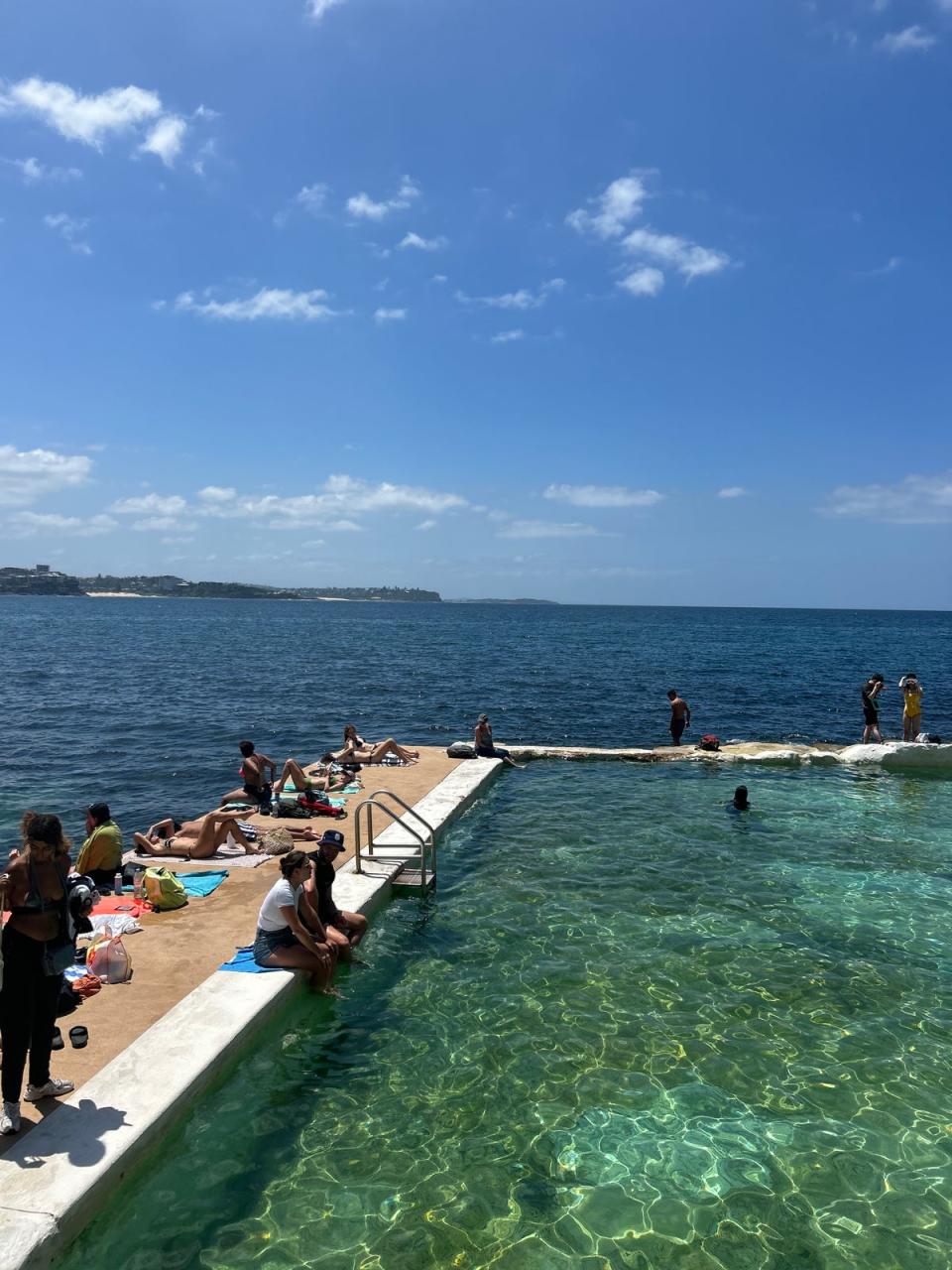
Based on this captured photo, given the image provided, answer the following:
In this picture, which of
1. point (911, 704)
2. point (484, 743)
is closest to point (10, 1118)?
point (484, 743)

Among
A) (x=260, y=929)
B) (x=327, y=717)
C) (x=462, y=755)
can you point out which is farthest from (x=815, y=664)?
(x=260, y=929)

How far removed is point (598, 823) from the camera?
625 inches

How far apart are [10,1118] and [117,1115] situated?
696mm

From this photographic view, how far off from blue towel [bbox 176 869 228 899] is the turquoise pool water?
2408 millimetres

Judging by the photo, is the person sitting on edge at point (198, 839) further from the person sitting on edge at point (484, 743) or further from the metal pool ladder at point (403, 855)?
the person sitting on edge at point (484, 743)

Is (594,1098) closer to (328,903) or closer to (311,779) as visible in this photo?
(328,903)

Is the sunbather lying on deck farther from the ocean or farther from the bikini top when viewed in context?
the bikini top

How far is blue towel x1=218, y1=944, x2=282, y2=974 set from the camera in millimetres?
8383

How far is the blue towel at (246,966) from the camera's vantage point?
8383mm

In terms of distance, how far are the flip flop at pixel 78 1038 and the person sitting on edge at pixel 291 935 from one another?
6.20ft

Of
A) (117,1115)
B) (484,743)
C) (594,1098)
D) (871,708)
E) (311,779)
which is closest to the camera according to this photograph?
(117,1115)

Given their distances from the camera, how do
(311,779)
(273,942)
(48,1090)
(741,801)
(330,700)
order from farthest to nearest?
(330,700) < (311,779) < (741,801) < (273,942) < (48,1090)

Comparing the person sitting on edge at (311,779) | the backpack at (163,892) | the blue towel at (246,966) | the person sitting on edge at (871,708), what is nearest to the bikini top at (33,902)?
the blue towel at (246,966)

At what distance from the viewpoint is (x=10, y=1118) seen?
18.6ft
